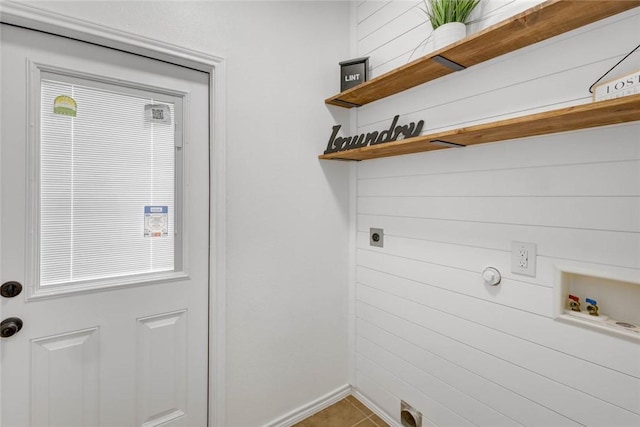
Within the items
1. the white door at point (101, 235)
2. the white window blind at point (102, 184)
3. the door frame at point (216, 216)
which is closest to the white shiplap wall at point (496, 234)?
the door frame at point (216, 216)

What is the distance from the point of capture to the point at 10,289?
3.70 feet

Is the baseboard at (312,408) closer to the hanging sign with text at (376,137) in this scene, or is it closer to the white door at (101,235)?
the white door at (101,235)

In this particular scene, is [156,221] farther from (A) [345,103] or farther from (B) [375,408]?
(B) [375,408]

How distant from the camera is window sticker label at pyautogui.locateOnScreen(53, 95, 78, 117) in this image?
121cm

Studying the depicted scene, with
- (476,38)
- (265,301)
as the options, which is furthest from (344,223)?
(476,38)

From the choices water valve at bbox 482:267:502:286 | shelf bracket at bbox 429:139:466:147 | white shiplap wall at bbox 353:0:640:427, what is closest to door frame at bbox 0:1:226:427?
white shiplap wall at bbox 353:0:640:427

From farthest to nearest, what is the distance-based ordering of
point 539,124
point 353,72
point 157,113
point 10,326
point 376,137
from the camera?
point 353,72, point 376,137, point 157,113, point 10,326, point 539,124

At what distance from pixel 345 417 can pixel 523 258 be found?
1495 mm

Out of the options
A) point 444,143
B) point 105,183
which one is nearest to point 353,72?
point 444,143

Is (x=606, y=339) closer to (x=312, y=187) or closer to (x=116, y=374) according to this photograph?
(x=312, y=187)

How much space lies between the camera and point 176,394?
1.48 m

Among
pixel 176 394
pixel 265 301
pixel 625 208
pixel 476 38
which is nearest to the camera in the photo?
pixel 625 208

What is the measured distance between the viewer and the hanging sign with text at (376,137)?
1486mm

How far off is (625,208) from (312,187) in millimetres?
1395
